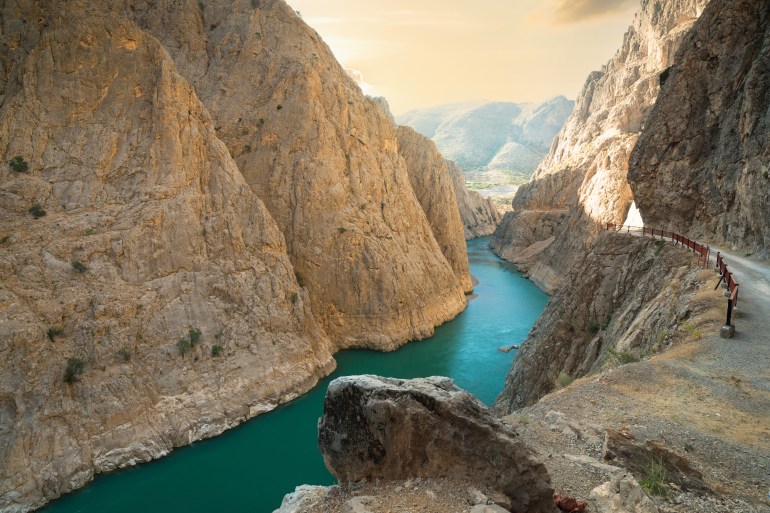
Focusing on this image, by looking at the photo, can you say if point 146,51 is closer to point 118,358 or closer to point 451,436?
point 118,358

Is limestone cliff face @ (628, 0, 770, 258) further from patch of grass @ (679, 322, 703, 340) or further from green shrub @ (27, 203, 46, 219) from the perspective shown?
green shrub @ (27, 203, 46, 219)

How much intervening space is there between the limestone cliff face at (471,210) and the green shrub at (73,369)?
86.2 m

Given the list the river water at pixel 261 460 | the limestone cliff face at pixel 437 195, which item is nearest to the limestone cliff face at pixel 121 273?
the river water at pixel 261 460

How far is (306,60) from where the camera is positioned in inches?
1517

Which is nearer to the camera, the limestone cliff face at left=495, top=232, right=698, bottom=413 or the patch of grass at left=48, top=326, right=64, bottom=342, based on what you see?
the limestone cliff face at left=495, top=232, right=698, bottom=413

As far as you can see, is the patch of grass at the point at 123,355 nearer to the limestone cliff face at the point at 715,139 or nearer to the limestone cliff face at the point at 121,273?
the limestone cliff face at the point at 121,273

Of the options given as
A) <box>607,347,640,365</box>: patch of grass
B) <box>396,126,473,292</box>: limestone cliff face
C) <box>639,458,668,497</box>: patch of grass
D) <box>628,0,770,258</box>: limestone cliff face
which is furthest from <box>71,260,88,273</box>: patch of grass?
<box>396,126,473,292</box>: limestone cliff face

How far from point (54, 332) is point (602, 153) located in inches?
2387

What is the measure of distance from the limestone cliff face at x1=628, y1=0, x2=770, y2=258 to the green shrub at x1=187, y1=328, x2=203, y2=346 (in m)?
25.6

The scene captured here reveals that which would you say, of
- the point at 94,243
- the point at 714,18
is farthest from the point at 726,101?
the point at 94,243

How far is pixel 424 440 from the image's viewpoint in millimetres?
5871

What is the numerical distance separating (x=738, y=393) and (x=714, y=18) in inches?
819

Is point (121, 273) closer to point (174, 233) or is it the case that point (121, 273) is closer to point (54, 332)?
point (174, 233)

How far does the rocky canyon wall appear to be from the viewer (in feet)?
70.0
